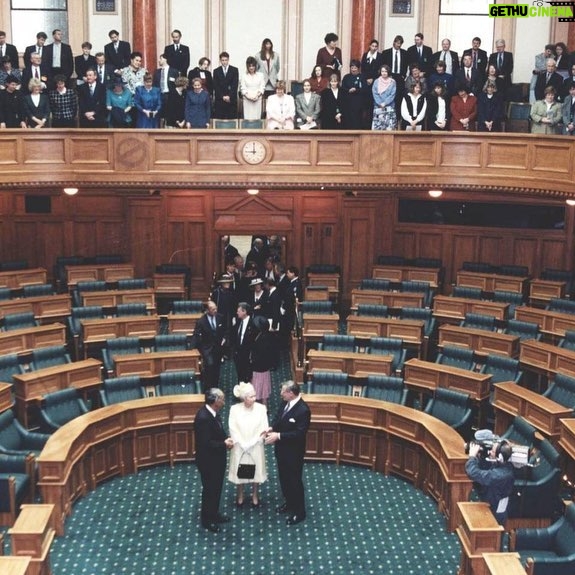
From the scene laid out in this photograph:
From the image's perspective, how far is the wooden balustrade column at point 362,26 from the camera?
1427 centimetres

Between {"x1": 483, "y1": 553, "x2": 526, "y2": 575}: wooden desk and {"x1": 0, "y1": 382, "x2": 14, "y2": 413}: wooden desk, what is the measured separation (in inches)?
209

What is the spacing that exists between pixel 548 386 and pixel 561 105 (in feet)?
13.0

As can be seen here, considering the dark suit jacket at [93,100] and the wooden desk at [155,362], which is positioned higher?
the dark suit jacket at [93,100]

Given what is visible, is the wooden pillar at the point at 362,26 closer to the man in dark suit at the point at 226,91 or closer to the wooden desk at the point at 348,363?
the man in dark suit at the point at 226,91

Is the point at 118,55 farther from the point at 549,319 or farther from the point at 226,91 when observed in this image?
the point at 549,319

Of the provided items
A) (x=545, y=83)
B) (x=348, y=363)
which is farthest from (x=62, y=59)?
(x=545, y=83)

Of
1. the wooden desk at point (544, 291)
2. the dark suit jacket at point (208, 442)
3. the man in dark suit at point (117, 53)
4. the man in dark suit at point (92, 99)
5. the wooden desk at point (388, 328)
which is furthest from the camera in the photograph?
the man in dark suit at point (117, 53)

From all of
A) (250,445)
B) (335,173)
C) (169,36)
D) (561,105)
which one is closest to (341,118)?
(335,173)

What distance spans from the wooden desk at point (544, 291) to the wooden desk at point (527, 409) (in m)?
3.84

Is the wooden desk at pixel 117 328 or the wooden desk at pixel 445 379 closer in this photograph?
the wooden desk at pixel 445 379

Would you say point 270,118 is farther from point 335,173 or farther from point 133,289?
point 133,289

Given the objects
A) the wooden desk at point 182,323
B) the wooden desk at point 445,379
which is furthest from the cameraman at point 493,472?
the wooden desk at point 182,323

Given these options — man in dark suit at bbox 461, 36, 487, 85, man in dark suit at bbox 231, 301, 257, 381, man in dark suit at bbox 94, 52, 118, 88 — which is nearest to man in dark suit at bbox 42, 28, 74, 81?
man in dark suit at bbox 94, 52, 118, 88

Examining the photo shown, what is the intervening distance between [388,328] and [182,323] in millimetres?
2768
